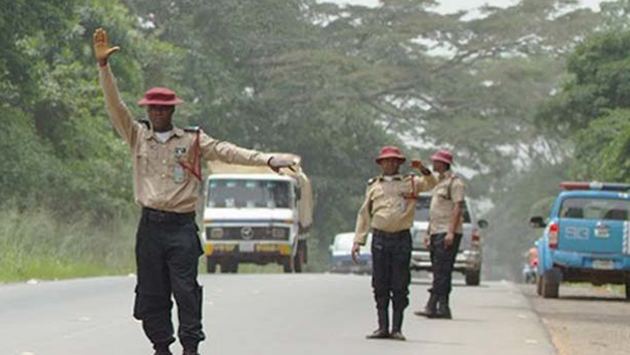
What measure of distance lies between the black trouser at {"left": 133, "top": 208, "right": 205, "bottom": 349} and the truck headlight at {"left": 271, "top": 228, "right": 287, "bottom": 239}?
2837 centimetres

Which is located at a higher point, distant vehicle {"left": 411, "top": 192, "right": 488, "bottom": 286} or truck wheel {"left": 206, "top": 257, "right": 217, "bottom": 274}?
distant vehicle {"left": 411, "top": 192, "right": 488, "bottom": 286}

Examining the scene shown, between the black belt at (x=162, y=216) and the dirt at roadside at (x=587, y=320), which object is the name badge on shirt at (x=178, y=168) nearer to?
the black belt at (x=162, y=216)

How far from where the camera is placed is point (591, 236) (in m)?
28.6

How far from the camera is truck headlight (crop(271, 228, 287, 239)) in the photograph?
40938mm

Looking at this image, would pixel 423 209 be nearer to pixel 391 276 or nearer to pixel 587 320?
pixel 587 320

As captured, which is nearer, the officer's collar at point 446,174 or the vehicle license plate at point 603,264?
the officer's collar at point 446,174

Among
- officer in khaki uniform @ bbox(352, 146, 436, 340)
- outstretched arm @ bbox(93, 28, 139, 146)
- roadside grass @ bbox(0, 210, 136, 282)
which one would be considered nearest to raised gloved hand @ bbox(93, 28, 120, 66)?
outstretched arm @ bbox(93, 28, 139, 146)

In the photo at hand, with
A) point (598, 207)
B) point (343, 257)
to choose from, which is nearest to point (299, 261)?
point (343, 257)

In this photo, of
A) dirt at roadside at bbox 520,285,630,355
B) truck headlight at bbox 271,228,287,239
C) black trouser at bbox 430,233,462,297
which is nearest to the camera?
dirt at roadside at bbox 520,285,630,355

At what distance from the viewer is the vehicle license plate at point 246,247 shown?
4075 centimetres

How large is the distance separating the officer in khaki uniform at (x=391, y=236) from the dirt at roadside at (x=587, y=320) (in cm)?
164

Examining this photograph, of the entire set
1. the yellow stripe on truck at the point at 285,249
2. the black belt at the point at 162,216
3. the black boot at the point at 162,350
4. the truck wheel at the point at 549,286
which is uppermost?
the yellow stripe on truck at the point at 285,249

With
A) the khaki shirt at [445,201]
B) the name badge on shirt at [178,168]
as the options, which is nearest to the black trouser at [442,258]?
the khaki shirt at [445,201]

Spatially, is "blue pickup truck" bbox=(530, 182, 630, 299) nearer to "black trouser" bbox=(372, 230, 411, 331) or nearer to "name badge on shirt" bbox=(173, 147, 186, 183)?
"black trouser" bbox=(372, 230, 411, 331)
